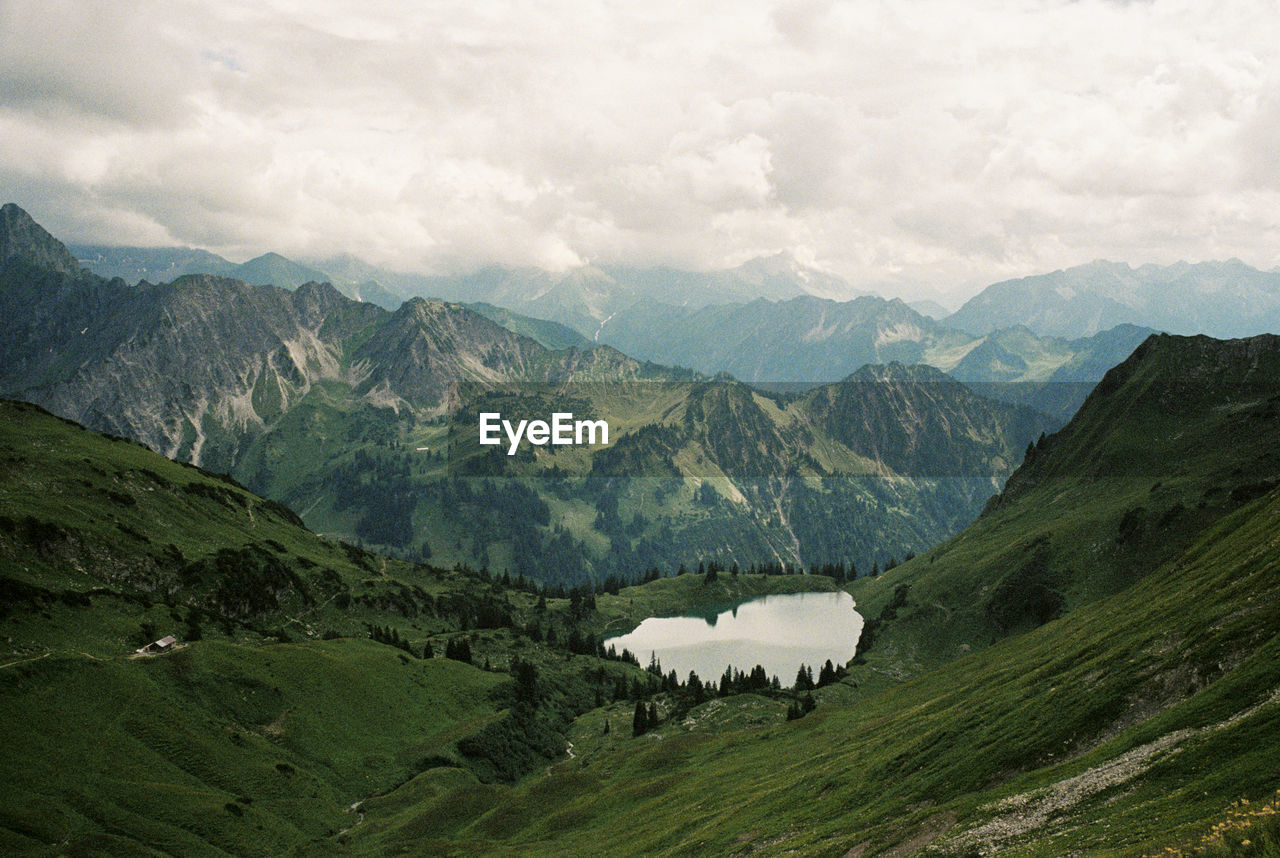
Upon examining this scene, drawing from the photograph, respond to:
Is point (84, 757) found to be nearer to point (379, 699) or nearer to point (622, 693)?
point (379, 699)

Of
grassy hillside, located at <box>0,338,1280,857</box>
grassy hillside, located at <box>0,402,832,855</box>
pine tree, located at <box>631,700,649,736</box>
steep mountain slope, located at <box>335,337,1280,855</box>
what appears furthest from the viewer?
pine tree, located at <box>631,700,649,736</box>

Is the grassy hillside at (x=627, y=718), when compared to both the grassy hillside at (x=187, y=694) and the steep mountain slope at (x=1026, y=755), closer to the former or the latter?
the steep mountain slope at (x=1026, y=755)

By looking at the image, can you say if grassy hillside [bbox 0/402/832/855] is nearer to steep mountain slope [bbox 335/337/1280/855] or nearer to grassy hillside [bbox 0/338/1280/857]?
grassy hillside [bbox 0/338/1280/857]

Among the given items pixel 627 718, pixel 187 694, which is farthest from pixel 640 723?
pixel 187 694

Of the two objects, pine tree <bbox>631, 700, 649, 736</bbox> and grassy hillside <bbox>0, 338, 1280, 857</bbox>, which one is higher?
grassy hillside <bbox>0, 338, 1280, 857</bbox>

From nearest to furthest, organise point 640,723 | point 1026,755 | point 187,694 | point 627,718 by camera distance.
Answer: point 1026,755
point 187,694
point 640,723
point 627,718

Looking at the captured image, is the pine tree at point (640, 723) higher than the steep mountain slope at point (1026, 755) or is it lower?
lower

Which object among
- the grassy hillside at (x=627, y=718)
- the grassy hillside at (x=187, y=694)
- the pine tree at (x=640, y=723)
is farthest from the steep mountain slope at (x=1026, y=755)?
the grassy hillside at (x=187, y=694)

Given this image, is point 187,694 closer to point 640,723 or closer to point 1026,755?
point 640,723

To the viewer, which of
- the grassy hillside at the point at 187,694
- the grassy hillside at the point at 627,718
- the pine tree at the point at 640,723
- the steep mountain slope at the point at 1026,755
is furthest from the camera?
the pine tree at the point at 640,723

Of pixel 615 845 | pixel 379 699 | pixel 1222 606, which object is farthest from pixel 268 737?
pixel 1222 606

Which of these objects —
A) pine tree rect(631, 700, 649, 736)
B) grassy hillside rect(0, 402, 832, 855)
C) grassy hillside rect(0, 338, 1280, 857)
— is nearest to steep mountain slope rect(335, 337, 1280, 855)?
grassy hillside rect(0, 338, 1280, 857)
